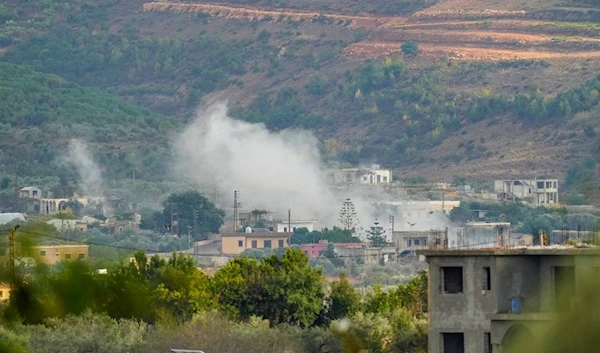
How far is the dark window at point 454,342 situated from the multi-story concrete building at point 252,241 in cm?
9025

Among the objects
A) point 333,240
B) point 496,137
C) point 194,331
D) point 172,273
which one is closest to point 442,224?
point 333,240

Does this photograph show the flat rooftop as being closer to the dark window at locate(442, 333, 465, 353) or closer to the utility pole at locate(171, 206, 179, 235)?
the dark window at locate(442, 333, 465, 353)

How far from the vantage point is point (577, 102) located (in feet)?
591

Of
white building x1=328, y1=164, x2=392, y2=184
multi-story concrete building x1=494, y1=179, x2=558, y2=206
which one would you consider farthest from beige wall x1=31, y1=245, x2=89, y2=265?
white building x1=328, y1=164, x2=392, y2=184

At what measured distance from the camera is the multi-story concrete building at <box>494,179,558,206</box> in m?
154

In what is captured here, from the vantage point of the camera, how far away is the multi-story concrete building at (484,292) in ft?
159

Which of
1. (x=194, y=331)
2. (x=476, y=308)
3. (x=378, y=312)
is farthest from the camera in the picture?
(x=378, y=312)

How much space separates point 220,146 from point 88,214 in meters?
26.8

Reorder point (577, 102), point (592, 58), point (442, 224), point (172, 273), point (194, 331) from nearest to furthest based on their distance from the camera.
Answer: point (194, 331) → point (172, 273) → point (442, 224) → point (577, 102) → point (592, 58)

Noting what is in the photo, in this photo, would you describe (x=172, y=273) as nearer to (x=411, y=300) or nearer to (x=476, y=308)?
(x=411, y=300)

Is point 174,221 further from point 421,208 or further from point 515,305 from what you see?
point 515,305

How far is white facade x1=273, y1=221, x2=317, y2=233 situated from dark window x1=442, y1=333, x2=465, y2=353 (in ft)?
326

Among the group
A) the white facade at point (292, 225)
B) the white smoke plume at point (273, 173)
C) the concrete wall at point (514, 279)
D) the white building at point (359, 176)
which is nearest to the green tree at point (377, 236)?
the white smoke plume at point (273, 173)

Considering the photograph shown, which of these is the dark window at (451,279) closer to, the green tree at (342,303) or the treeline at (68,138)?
the green tree at (342,303)
